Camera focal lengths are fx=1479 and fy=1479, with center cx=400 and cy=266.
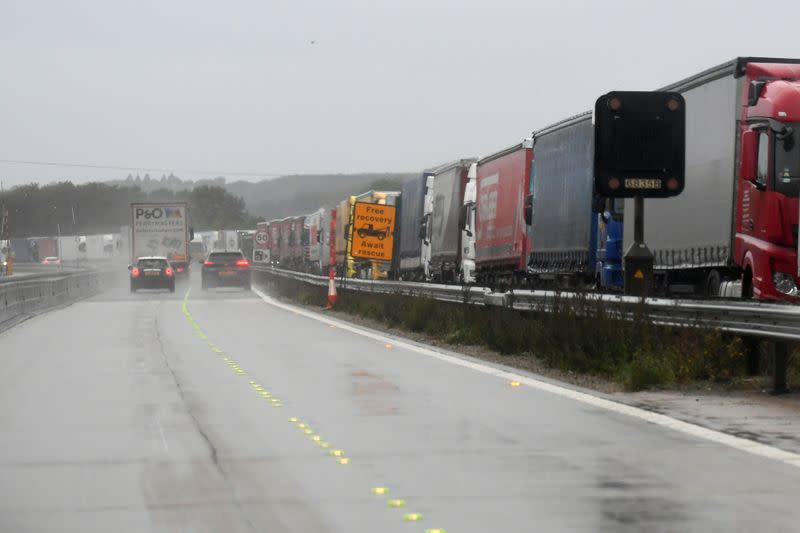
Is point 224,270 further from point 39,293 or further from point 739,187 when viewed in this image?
point 739,187

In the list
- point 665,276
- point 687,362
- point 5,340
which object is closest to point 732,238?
point 665,276

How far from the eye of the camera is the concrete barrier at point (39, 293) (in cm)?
3303

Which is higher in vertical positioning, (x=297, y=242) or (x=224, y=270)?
(x=297, y=242)

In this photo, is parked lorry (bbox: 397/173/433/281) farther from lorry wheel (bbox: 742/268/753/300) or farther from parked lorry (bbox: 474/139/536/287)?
lorry wheel (bbox: 742/268/753/300)

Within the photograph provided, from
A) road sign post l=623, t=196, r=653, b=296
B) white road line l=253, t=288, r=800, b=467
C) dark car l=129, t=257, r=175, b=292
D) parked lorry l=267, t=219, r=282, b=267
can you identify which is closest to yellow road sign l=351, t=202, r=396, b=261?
white road line l=253, t=288, r=800, b=467

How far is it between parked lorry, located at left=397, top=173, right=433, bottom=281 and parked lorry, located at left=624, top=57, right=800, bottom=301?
20.6m

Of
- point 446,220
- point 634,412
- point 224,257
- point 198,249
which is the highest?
point 446,220

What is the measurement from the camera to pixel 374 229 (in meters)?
40.4

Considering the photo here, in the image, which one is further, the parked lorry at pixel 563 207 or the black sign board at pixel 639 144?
the parked lorry at pixel 563 207

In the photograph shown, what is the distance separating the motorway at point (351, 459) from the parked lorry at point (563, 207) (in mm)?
9885

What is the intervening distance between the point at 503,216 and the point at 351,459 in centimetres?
2427

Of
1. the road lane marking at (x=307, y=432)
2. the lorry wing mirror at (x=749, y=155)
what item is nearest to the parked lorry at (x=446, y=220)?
the road lane marking at (x=307, y=432)

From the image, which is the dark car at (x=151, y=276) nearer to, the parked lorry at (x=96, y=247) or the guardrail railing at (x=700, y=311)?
the guardrail railing at (x=700, y=311)

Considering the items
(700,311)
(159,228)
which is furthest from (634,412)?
(159,228)
